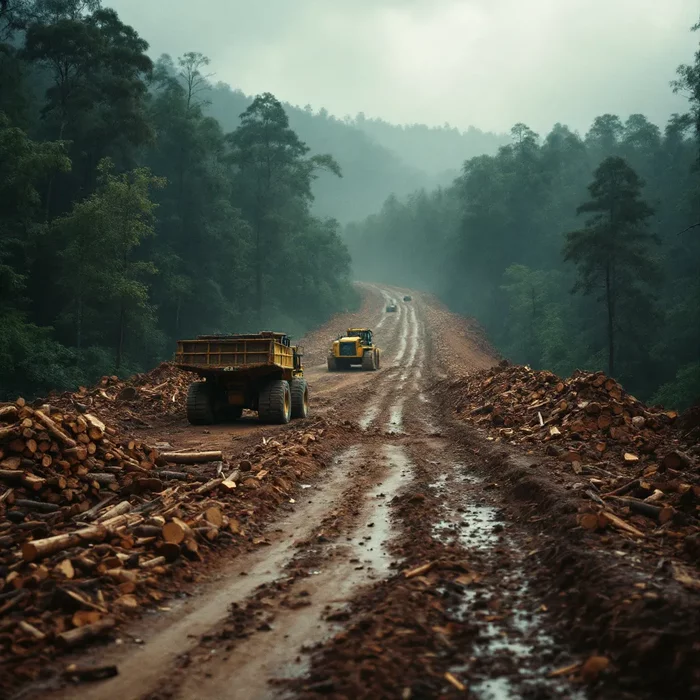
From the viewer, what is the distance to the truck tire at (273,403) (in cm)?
1778

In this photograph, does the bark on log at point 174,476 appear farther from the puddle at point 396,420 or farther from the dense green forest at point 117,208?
the dense green forest at point 117,208

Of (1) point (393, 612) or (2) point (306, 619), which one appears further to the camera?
(2) point (306, 619)

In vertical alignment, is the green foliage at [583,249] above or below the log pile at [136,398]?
above

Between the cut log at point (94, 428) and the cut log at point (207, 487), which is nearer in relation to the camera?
the cut log at point (207, 487)

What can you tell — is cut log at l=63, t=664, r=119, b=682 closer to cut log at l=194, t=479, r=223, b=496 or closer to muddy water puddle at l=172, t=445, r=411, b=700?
muddy water puddle at l=172, t=445, r=411, b=700

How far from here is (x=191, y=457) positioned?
463 inches

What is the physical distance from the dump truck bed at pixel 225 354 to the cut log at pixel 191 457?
5.18 meters

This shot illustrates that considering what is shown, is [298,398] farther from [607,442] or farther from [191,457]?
[607,442]

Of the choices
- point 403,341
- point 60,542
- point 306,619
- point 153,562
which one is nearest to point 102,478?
point 60,542

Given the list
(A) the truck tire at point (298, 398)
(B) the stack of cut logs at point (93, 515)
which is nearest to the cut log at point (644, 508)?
(B) the stack of cut logs at point (93, 515)

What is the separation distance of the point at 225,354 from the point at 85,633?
12.4 meters

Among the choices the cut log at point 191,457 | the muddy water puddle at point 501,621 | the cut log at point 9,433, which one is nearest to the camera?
the muddy water puddle at point 501,621

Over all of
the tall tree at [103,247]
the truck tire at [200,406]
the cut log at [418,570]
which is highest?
the tall tree at [103,247]

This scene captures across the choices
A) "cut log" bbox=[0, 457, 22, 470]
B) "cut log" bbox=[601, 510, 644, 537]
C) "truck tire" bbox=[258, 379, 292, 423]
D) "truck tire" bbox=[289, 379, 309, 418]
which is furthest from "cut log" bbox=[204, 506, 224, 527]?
"truck tire" bbox=[289, 379, 309, 418]
